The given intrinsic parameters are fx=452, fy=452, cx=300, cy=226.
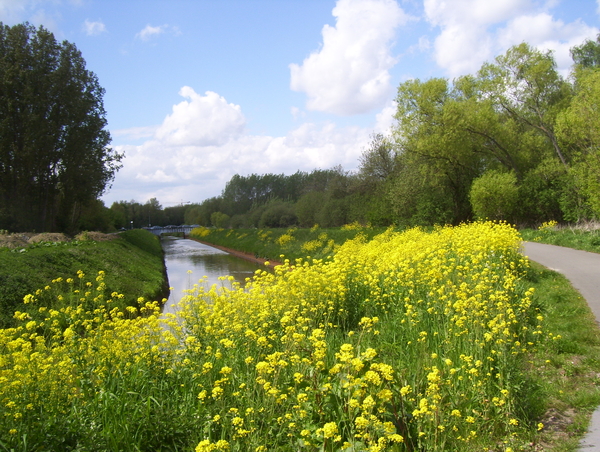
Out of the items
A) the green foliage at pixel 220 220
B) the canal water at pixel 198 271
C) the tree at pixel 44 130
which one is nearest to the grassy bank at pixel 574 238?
the canal water at pixel 198 271

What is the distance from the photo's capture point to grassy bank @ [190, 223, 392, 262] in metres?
26.1

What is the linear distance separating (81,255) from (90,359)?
12.6 meters

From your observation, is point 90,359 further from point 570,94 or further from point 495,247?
point 570,94

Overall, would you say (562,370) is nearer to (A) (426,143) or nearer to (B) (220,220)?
(A) (426,143)

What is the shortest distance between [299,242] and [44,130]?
16863mm

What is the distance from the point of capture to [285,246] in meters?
31.8

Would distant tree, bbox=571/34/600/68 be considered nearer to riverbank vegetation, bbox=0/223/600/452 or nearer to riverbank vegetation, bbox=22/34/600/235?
riverbank vegetation, bbox=22/34/600/235

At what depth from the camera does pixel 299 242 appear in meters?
31.5

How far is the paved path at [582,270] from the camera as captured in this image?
3643 mm

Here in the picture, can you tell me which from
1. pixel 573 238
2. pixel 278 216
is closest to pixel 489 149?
pixel 573 238

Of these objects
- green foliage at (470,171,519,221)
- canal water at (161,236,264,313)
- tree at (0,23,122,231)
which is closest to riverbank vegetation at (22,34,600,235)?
green foliage at (470,171,519,221)

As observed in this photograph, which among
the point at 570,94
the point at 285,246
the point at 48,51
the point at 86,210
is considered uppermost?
the point at 48,51

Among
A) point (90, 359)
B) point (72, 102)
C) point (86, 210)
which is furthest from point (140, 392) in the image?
point (86, 210)

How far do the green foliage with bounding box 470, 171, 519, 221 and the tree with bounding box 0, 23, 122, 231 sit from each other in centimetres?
2373
